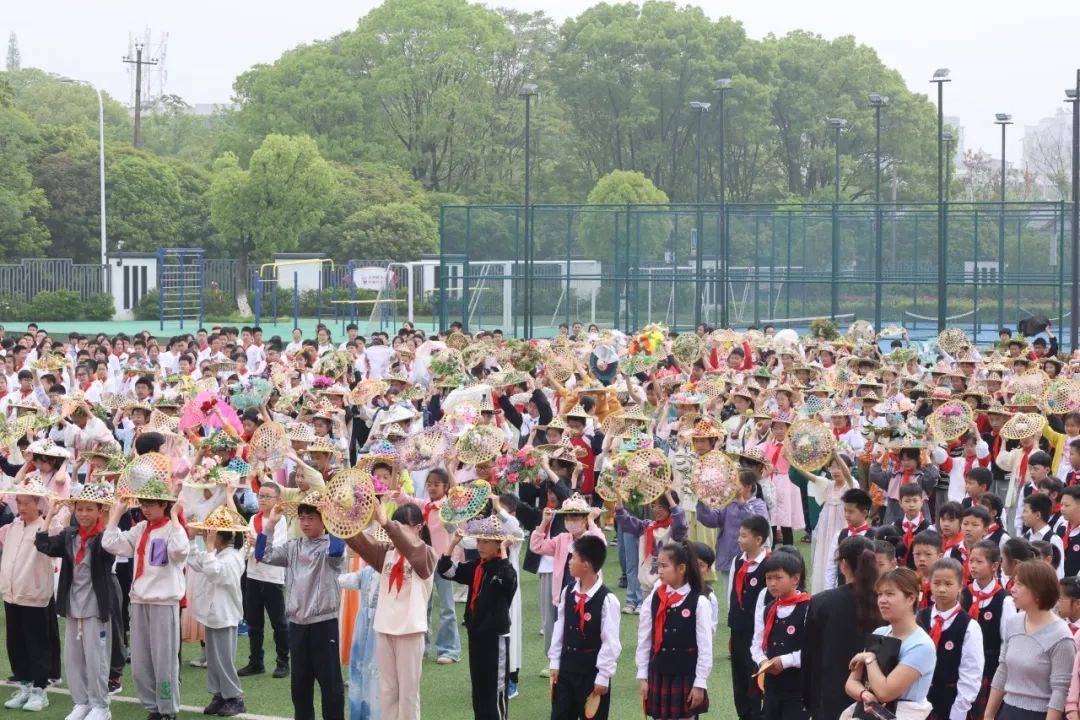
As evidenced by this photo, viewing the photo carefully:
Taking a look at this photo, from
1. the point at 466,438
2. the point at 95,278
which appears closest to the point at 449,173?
the point at 95,278

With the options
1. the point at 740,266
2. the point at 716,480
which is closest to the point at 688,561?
the point at 716,480

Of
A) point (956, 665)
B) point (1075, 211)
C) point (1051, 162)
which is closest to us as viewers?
point (956, 665)

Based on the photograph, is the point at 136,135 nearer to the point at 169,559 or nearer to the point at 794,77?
the point at 794,77

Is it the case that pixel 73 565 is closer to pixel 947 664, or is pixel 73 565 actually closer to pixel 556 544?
pixel 556 544

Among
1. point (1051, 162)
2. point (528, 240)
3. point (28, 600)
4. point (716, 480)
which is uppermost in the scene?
point (1051, 162)

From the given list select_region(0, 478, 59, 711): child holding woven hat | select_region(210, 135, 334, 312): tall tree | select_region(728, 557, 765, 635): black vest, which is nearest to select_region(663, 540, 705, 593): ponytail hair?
select_region(728, 557, 765, 635): black vest

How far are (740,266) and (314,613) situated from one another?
30.5 m

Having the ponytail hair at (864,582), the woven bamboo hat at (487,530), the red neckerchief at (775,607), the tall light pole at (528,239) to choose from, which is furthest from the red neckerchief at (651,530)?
the tall light pole at (528,239)

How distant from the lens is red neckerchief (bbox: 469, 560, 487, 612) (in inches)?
345

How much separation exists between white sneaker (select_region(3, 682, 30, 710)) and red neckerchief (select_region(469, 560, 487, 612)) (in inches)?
134

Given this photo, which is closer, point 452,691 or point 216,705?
point 216,705

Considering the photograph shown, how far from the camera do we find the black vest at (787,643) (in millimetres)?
7973

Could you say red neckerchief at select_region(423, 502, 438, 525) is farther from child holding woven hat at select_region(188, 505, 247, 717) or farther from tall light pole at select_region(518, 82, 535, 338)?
tall light pole at select_region(518, 82, 535, 338)

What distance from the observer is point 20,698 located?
10.2 m
